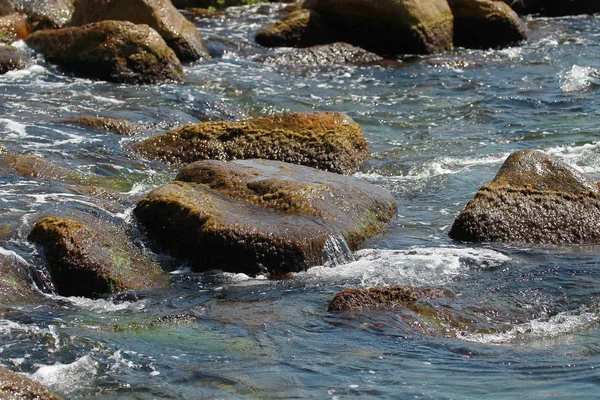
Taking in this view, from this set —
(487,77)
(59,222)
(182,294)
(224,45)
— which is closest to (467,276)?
(182,294)

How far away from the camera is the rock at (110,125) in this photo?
1146 centimetres

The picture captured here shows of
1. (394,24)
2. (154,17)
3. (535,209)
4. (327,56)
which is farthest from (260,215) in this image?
(394,24)

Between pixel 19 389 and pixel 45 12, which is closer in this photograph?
pixel 19 389

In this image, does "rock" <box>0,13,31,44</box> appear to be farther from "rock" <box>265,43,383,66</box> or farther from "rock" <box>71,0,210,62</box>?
"rock" <box>265,43,383,66</box>

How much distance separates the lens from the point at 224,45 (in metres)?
17.9

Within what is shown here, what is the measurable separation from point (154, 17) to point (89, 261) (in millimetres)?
9930

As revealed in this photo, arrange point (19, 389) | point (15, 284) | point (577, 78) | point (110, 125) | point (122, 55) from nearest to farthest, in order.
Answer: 1. point (19, 389)
2. point (15, 284)
3. point (110, 125)
4. point (122, 55)
5. point (577, 78)

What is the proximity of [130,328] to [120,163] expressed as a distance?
4287 mm

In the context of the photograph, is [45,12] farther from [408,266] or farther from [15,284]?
[408,266]

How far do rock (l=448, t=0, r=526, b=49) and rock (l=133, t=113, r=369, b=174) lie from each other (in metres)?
8.85

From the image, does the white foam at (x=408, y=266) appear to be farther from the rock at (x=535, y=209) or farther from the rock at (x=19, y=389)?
the rock at (x=19, y=389)

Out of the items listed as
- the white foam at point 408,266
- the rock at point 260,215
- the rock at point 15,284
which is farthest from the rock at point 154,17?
the rock at point 15,284

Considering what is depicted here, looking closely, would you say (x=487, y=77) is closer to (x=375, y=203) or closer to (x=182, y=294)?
(x=375, y=203)

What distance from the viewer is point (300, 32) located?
60.1 ft
